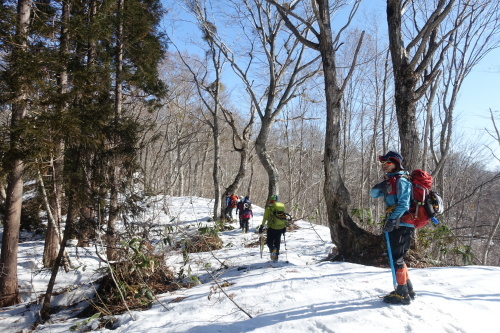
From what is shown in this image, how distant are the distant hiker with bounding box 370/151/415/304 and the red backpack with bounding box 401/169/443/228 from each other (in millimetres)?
99

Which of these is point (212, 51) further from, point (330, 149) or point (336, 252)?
point (336, 252)

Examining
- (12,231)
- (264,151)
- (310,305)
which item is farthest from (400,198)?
(264,151)

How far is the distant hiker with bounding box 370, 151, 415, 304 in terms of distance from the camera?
3170 millimetres

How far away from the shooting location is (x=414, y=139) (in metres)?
→ 5.19

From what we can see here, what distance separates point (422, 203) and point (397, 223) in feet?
1.19

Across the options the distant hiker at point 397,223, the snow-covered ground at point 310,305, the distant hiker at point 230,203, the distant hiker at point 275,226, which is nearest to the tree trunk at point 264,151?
the distant hiker at point 230,203

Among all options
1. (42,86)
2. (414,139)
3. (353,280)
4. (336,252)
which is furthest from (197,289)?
(414,139)

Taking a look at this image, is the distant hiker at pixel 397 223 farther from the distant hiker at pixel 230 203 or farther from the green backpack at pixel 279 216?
the distant hiker at pixel 230 203

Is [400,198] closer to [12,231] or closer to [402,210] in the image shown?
[402,210]

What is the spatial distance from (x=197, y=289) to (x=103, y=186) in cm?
262

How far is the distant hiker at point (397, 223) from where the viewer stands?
3.17 m

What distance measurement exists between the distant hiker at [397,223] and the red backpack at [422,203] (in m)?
0.10

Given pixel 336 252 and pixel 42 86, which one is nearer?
pixel 42 86

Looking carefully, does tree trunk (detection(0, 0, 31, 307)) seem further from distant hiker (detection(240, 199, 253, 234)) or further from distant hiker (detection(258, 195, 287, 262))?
distant hiker (detection(240, 199, 253, 234))
